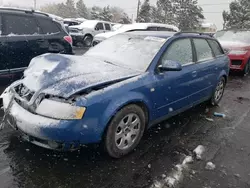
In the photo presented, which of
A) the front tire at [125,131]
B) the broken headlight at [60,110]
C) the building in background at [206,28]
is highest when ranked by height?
the broken headlight at [60,110]

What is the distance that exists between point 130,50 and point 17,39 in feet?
9.05

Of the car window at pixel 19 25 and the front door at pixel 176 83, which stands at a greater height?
the car window at pixel 19 25

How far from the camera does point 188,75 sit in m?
4.18

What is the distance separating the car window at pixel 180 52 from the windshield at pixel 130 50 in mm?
170

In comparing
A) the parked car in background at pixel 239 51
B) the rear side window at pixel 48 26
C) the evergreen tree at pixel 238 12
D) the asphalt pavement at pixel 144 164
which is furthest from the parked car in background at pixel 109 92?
the evergreen tree at pixel 238 12

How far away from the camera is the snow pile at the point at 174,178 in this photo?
2817 millimetres

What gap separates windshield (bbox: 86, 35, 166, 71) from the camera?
3.67 meters

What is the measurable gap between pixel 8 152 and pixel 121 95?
62.5 inches

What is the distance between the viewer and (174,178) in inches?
116

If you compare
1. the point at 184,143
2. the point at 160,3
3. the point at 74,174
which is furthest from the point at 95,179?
the point at 160,3

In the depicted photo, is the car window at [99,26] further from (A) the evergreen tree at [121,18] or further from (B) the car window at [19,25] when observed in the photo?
(A) the evergreen tree at [121,18]

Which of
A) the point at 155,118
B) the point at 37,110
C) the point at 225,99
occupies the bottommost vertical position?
the point at 225,99

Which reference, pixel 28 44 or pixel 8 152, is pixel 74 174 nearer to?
pixel 8 152

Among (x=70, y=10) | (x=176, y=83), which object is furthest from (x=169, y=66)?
(x=70, y=10)
